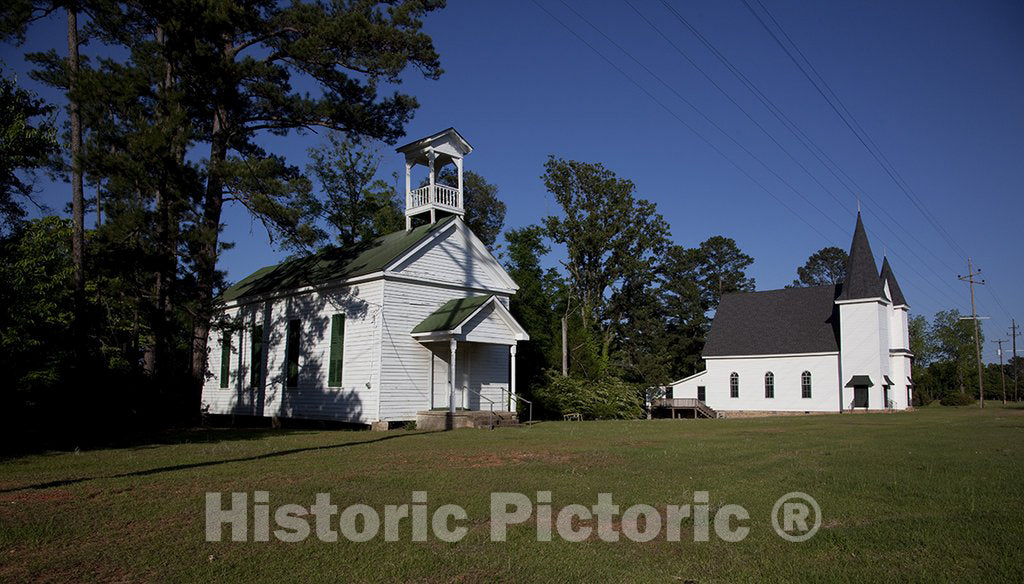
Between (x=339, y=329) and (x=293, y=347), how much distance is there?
3.05m

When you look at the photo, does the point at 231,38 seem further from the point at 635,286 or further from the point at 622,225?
the point at 635,286

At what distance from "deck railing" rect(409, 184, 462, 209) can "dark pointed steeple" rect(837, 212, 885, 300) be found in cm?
3086

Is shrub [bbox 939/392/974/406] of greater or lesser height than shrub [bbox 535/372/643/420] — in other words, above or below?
below

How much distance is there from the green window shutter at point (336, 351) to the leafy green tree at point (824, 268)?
89.9m

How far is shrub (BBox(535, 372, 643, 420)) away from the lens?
3142 centimetres

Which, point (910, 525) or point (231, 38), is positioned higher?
point (231, 38)

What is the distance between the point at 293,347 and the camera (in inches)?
1025

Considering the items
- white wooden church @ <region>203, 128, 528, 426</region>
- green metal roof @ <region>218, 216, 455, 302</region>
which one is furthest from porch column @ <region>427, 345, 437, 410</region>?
green metal roof @ <region>218, 216, 455, 302</region>

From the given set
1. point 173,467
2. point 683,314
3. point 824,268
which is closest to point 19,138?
point 173,467

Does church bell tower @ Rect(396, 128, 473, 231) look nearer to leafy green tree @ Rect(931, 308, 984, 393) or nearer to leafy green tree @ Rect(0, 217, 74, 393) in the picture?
leafy green tree @ Rect(0, 217, 74, 393)

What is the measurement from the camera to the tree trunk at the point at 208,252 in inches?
820

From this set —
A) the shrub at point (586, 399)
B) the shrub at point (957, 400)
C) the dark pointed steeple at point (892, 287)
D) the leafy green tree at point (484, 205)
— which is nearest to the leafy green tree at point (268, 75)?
the shrub at point (586, 399)

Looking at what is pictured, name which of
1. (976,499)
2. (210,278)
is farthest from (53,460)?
(976,499)

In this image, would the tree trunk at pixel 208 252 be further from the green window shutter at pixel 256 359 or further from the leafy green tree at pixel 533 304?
the leafy green tree at pixel 533 304
